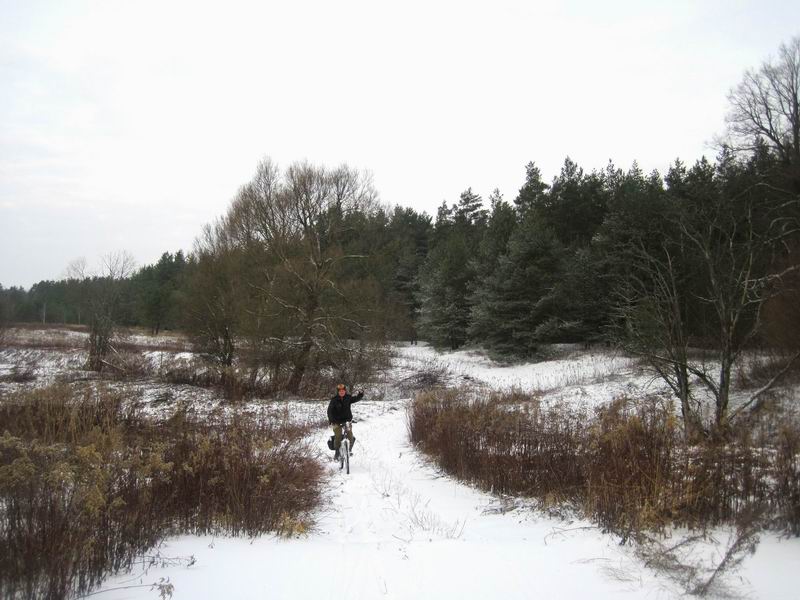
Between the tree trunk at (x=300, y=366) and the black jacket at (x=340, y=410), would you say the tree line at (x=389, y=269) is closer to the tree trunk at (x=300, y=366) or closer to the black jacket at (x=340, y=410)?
the tree trunk at (x=300, y=366)

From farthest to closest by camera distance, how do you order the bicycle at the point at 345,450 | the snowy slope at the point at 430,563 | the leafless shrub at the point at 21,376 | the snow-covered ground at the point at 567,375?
the leafless shrub at the point at 21,376, the snow-covered ground at the point at 567,375, the bicycle at the point at 345,450, the snowy slope at the point at 430,563

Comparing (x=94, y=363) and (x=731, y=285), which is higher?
(x=731, y=285)

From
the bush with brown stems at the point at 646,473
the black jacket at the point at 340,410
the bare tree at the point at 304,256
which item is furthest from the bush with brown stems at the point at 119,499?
the bare tree at the point at 304,256

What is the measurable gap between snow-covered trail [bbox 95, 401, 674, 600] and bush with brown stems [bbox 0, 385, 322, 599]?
12.0 inches

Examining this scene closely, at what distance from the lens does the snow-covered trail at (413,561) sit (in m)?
3.78

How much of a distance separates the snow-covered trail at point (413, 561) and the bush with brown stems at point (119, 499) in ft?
1.00

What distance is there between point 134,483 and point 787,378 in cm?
1518

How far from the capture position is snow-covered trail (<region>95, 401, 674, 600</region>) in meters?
3.78

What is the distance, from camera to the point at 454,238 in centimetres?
4262

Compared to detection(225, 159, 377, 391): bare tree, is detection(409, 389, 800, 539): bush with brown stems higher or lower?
lower

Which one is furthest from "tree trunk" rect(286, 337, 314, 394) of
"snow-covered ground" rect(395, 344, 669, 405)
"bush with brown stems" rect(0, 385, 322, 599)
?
"bush with brown stems" rect(0, 385, 322, 599)

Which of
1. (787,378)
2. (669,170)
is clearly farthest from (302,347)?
(669,170)

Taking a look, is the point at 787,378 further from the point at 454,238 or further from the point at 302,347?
the point at 454,238

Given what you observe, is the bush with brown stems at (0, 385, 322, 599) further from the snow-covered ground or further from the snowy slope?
the snow-covered ground
